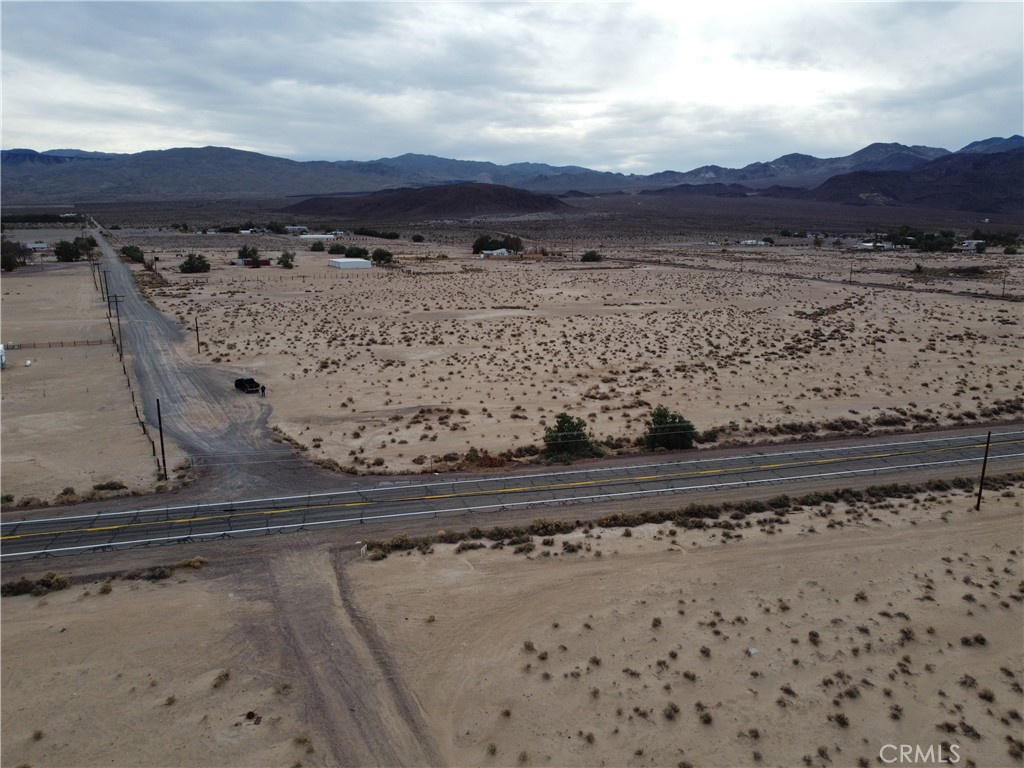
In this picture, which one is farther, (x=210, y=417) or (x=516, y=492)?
(x=210, y=417)

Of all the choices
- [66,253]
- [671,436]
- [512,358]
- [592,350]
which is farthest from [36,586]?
[66,253]

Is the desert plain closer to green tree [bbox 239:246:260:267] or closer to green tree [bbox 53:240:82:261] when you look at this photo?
green tree [bbox 239:246:260:267]

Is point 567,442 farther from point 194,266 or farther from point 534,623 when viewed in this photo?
point 194,266

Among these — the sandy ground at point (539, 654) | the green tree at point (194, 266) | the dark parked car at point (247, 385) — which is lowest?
the sandy ground at point (539, 654)

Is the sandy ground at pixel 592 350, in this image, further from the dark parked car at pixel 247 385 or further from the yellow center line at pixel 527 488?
the yellow center line at pixel 527 488

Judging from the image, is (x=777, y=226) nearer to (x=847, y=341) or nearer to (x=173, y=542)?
(x=847, y=341)

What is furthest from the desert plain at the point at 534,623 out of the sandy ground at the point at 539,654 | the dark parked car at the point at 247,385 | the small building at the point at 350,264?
the small building at the point at 350,264

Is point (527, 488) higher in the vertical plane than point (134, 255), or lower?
lower
